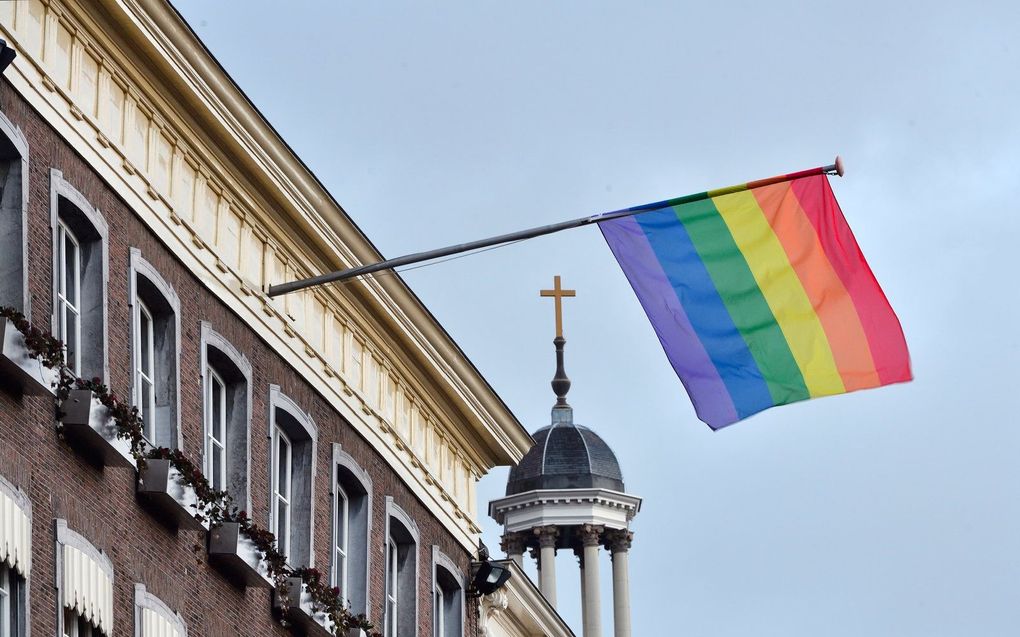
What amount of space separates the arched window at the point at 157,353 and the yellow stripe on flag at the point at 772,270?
19.0 feet

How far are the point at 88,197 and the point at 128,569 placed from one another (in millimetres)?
3559

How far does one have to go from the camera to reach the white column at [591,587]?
6469 centimetres

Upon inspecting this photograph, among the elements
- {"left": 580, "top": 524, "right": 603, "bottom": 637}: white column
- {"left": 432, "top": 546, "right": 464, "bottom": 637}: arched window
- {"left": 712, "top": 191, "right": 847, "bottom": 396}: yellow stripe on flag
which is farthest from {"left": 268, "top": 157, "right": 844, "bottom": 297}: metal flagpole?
{"left": 580, "top": 524, "right": 603, "bottom": 637}: white column

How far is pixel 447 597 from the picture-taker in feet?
119

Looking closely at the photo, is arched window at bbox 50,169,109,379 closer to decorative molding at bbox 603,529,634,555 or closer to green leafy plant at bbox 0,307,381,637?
green leafy plant at bbox 0,307,381,637

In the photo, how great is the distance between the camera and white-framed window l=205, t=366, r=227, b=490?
92.1 ft

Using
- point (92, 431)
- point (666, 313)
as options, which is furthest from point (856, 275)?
point (92, 431)

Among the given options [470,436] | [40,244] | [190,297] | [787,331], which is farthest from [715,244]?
[470,436]

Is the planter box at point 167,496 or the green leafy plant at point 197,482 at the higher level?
the green leafy plant at point 197,482

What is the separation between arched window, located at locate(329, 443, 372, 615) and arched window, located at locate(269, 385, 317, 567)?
0.86 m

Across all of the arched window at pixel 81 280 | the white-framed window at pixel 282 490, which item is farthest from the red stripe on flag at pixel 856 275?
the arched window at pixel 81 280

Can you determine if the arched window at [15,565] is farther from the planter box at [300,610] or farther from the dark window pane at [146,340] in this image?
the planter box at [300,610]

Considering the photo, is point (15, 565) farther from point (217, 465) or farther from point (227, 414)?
point (227, 414)

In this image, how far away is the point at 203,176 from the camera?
28469mm
